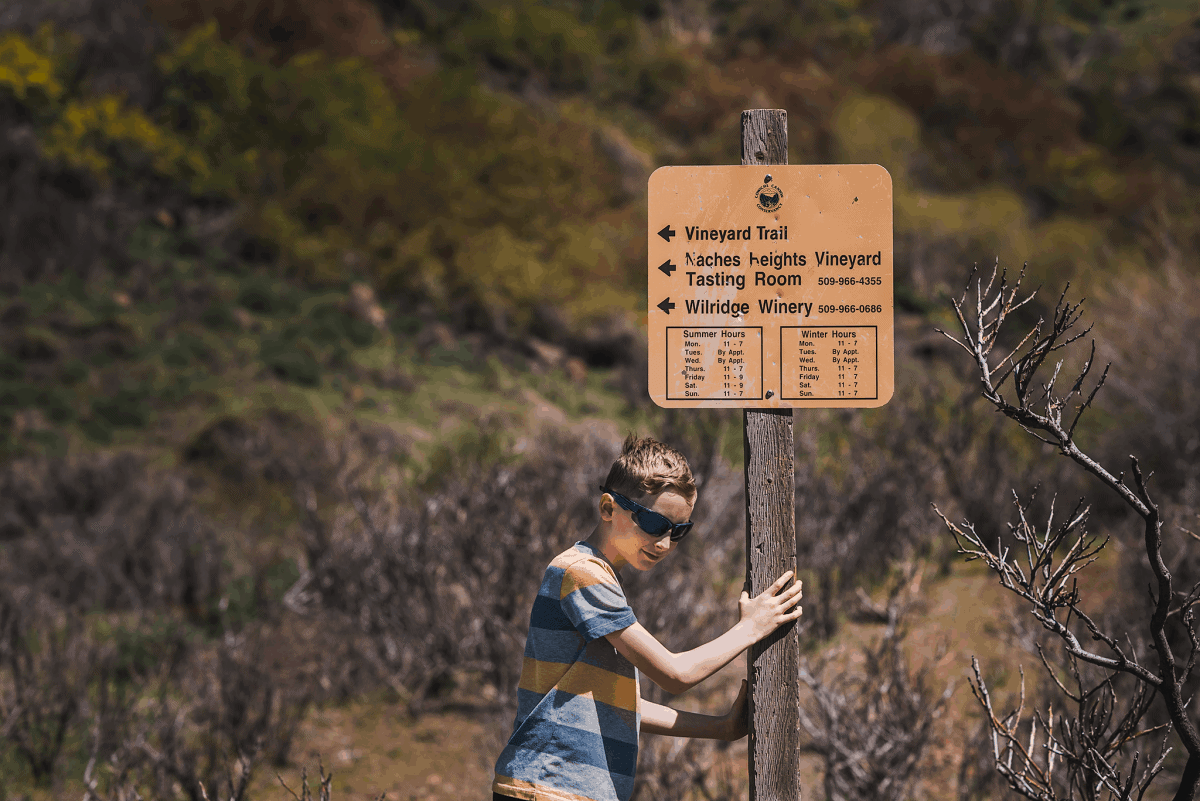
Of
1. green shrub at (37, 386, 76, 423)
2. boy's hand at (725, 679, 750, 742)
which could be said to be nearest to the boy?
boy's hand at (725, 679, 750, 742)

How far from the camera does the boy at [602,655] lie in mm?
1742

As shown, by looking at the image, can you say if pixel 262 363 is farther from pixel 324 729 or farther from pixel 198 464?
pixel 324 729

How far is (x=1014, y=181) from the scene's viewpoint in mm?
27562

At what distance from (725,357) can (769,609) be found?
0.56 meters

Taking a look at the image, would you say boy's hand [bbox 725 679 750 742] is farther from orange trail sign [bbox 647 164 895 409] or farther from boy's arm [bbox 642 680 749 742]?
orange trail sign [bbox 647 164 895 409]

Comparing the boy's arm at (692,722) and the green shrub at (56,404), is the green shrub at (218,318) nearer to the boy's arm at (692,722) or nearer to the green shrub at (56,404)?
the green shrub at (56,404)

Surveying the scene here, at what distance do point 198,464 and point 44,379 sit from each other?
540 centimetres

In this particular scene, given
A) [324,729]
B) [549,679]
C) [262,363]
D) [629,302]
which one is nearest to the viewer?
[549,679]

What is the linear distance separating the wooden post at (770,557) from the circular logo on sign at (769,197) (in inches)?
1.3

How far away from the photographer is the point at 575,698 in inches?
69.7

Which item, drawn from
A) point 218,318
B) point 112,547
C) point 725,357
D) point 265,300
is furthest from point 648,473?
point 265,300

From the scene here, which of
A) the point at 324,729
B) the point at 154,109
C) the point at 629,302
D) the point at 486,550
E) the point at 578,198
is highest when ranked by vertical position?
the point at 154,109

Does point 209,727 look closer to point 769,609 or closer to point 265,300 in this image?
point 769,609

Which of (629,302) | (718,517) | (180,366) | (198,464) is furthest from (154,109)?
(718,517)
